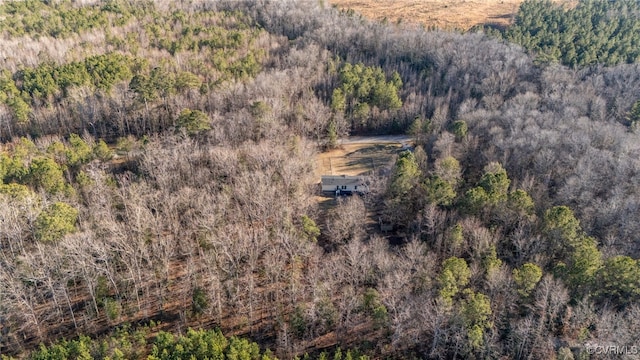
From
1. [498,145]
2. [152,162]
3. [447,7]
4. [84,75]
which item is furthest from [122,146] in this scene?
[447,7]

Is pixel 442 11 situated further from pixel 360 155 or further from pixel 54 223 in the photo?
pixel 54 223

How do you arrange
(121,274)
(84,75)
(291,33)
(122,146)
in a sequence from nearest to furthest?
(121,274)
(122,146)
(84,75)
(291,33)

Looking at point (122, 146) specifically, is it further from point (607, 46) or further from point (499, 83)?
point (607, 46)

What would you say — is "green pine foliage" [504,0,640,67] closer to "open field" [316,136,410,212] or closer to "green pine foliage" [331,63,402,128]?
"green pine foliage" [331,63,402,128]
